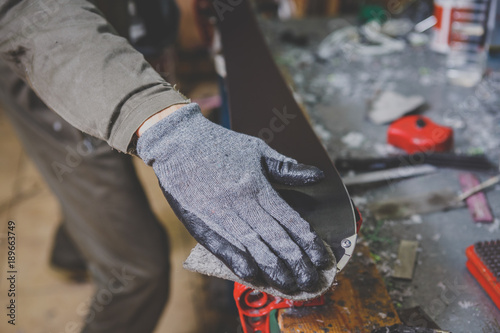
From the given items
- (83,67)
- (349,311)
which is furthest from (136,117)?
(349,311)

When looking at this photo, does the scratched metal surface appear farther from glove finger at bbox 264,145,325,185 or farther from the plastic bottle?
glove finger at bbox 264,145,325,185

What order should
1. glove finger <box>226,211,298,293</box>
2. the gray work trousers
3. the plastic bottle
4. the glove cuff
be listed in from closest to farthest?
glove finger <box>226,211,298,293</box>, the glove cuff, the gray work trousers, the plastic bottle

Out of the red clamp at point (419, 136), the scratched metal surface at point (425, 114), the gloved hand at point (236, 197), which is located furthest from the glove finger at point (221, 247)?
the red clamp at point (419, 136)

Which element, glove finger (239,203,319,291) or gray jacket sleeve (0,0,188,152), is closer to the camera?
glove finger (239,203,319,291)

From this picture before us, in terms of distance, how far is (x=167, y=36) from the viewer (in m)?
1.68

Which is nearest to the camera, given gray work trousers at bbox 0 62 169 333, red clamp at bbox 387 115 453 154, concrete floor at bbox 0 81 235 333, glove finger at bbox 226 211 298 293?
glove finger at bbox 226 211 298 293

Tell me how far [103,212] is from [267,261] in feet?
2.94

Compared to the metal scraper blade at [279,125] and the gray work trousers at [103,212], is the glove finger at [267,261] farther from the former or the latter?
A: the gray work trousers at [103,212]

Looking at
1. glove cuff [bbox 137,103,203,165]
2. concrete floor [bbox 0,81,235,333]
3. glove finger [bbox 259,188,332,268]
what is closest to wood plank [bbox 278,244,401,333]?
glove finger [bbox 259,188,332,268]

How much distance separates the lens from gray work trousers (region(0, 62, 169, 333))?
122cm

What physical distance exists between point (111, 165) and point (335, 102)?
761mm

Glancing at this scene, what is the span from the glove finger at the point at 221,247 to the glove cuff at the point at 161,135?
0.08 m

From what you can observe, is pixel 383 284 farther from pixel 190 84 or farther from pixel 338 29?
pixel 190 84

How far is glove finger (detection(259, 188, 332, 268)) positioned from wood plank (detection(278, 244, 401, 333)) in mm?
119
